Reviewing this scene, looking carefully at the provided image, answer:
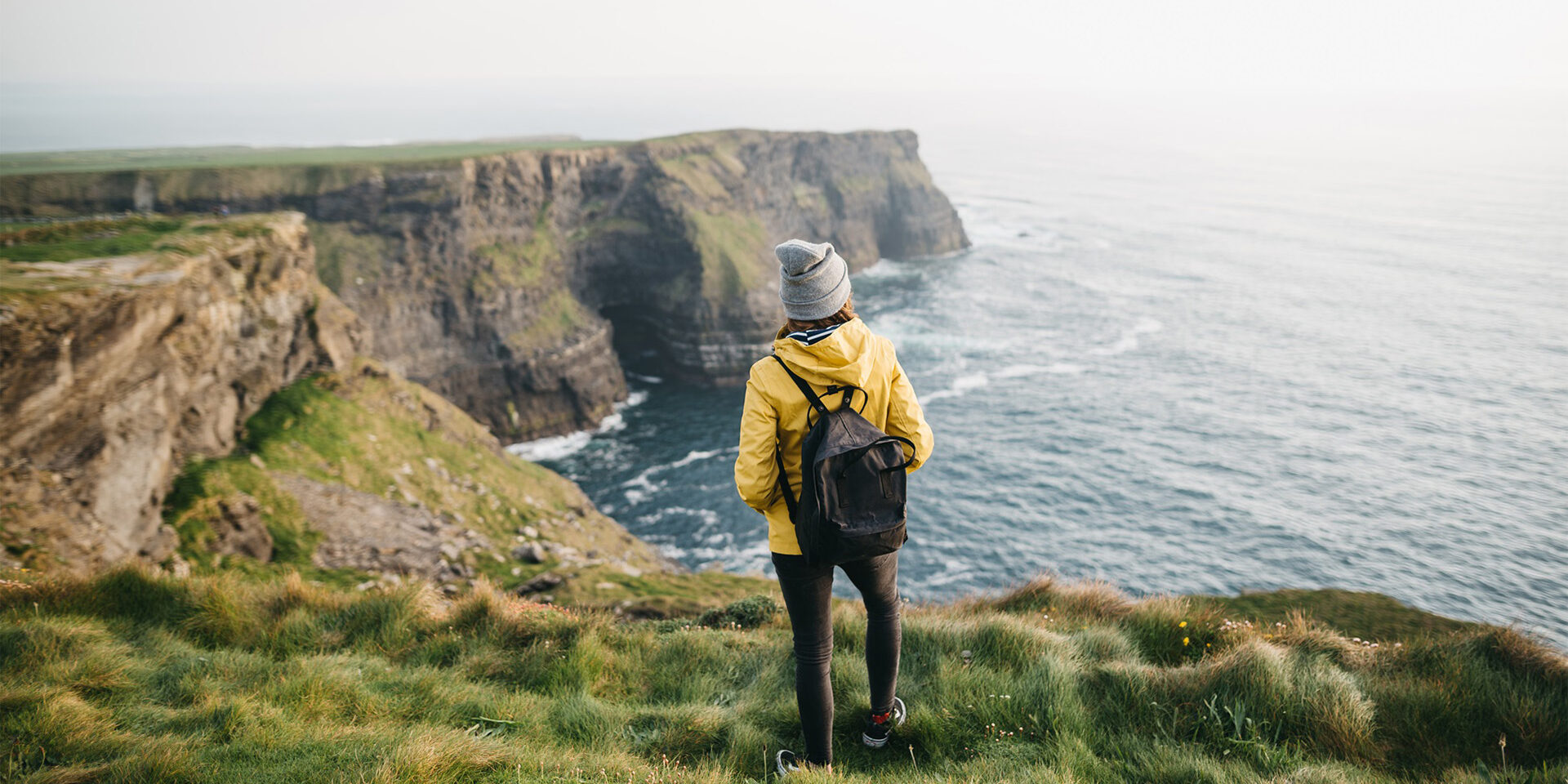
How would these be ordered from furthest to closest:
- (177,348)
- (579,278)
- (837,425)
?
(579,278), (177,348), (837,425)

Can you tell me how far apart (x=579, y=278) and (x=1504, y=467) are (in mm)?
59574

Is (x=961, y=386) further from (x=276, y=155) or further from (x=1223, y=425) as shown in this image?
(x=276, y=155)

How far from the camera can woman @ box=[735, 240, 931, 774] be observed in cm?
361

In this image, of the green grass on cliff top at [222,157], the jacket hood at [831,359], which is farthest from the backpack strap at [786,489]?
the green grass on cliff top at [222,157]

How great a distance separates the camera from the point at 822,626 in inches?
152

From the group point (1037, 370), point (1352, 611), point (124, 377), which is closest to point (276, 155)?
point (124, 377)

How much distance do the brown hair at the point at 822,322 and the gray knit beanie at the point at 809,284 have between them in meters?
0.03

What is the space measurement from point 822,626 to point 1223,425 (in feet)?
149

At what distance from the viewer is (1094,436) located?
39.9m

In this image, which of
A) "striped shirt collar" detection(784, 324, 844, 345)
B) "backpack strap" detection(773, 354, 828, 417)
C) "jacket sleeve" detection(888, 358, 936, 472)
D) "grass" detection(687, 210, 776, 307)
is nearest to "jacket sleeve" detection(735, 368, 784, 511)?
"backpack strap" detection(773, 354, 828, 417)

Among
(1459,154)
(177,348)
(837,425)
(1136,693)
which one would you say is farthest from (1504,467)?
(1459,154)

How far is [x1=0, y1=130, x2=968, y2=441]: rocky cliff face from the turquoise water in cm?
516

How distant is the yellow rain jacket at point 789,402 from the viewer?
11.8ft

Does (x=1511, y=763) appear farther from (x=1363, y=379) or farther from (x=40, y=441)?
(x=1363, y=379)
